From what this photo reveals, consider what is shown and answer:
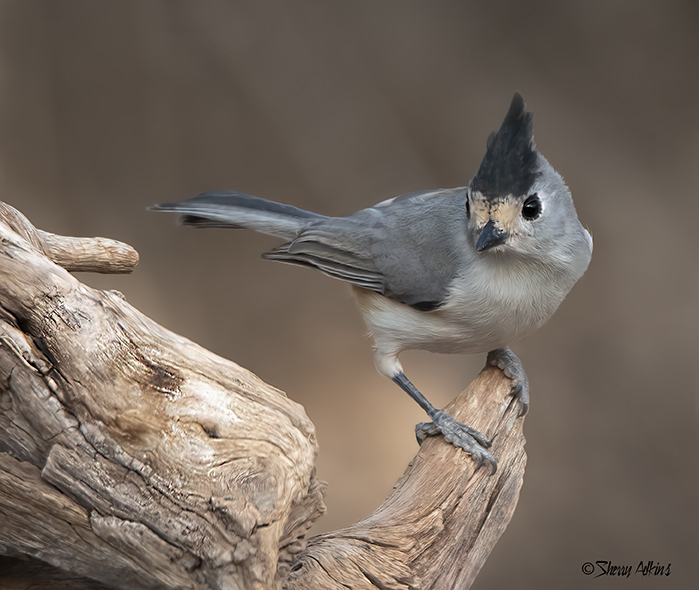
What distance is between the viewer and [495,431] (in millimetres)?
1443

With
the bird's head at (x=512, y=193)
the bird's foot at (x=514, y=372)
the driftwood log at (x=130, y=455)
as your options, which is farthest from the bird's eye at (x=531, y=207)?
the driftwood log at (x=130, y=455)

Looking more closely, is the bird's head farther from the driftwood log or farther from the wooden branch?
the wooden branch

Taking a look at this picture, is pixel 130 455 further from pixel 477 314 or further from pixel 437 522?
pixel 477 314

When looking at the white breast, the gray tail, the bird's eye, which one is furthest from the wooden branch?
the bird's eye

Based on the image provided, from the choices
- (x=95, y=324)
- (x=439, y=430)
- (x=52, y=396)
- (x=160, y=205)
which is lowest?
(x=52, y=396)

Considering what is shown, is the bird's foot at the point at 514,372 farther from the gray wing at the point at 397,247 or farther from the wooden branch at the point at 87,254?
the wooden branch at the point at 87,254

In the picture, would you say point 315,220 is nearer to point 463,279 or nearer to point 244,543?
point 463,279

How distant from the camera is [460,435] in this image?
4.57 ft

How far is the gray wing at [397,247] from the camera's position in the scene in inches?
55.2

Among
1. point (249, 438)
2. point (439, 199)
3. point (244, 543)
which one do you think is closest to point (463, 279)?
point (439, 199)

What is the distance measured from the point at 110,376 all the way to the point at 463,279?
2.38 ft

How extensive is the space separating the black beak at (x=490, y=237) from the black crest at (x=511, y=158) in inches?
2.3

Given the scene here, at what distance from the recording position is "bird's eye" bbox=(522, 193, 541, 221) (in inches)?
47.6

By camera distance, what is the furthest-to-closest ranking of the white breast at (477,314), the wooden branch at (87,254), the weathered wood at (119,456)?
1. the wooden branch at (87,254)
2. the white breast at (477,314)
3. the weathered wood at (119,456)
